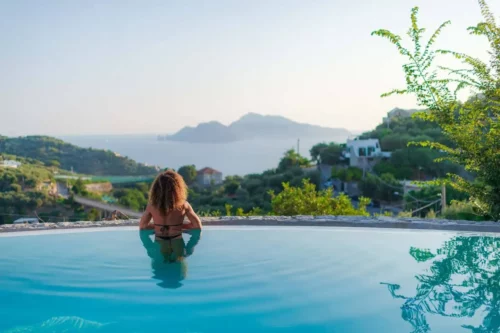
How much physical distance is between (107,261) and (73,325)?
4.36ft

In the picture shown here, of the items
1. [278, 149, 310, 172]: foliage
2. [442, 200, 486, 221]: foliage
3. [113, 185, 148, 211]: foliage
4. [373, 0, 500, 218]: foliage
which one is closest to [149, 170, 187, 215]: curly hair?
[373, 0, 500, 218]: foliage

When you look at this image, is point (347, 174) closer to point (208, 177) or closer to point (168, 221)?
point (208, 177)

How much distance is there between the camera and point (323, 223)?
5797mm

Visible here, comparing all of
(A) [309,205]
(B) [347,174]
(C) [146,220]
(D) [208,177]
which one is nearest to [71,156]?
(D) [208,177]

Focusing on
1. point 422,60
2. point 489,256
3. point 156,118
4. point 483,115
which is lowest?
point 489,256

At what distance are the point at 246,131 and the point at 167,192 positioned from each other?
77.4m

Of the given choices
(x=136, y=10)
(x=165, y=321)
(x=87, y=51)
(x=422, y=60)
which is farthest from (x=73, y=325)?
(x=87, y=51)

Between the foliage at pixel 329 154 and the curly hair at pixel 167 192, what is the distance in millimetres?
29193

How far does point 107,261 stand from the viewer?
4.57 meters

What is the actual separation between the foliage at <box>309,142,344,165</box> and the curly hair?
29193mm

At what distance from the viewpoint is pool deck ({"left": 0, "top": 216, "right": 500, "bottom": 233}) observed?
5.47m

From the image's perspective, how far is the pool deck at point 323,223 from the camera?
215 inches

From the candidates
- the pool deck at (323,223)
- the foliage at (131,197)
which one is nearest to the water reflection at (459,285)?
the pool deck at (323,223)

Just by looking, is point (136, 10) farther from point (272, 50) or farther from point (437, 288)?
point (437, 288)
